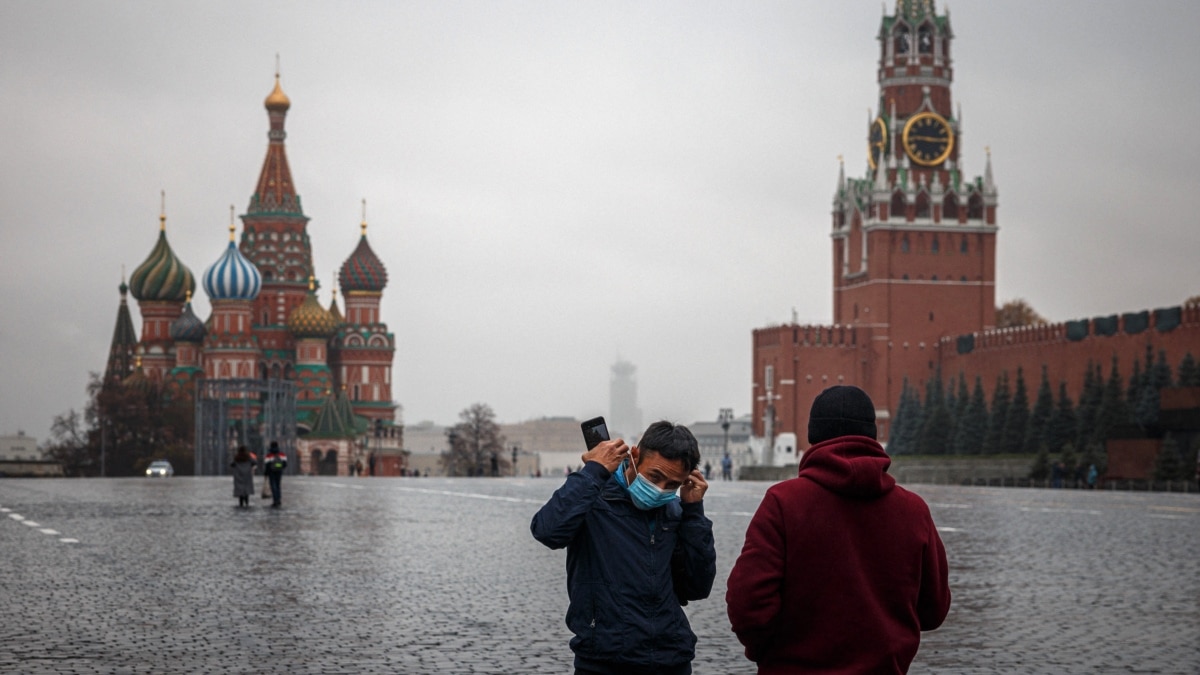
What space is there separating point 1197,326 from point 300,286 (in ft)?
155

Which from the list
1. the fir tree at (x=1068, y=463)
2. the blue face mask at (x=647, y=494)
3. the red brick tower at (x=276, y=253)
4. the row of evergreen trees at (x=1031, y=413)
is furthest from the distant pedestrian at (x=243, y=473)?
the red brick tower at (x=276, y=253)

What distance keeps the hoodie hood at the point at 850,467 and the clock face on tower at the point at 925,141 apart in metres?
92.1

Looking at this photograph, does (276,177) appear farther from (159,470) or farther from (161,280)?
(159,470)

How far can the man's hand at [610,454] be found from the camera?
4.39 meters

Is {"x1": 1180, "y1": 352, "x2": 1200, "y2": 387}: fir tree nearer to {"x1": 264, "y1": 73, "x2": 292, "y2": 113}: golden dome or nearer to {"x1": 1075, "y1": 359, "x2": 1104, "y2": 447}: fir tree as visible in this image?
{"x1": 1075, "y1": 359, "x2": 1104, "y2": 447}: fir tree

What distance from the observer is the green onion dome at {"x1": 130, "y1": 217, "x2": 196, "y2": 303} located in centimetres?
9369

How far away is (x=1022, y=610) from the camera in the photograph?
9.83 m

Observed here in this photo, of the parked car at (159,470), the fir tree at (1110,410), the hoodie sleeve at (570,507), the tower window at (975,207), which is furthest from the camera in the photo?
the tower window at (975,207)

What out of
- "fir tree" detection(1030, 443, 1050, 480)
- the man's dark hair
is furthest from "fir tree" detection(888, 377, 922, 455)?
the man's dark hair

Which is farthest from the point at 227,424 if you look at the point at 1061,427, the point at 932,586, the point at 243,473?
the point at 932,586

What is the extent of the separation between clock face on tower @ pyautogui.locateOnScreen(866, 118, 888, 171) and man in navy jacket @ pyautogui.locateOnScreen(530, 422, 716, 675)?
91694 mm

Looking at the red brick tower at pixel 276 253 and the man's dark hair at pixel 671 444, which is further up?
the red brick tower at pixel 276 253

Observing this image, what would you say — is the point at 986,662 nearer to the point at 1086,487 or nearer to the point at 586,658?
the point at 586,658

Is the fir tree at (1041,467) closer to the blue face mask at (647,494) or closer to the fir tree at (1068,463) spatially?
the fir tree at (1068,463)
